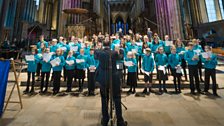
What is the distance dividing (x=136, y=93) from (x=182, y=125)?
7.61ft

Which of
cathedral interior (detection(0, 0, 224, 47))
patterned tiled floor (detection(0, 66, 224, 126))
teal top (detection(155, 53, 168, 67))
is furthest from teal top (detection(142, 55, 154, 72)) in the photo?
cathedral interior (detection(0, 0, 224, 47))

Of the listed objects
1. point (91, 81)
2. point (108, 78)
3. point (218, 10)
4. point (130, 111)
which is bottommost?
point (130, 111)

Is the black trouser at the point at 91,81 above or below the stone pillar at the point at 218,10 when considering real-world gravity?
below

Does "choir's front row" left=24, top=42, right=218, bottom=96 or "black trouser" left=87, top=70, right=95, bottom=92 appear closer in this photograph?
"choir's front row" left=24, top=42, right=218, bottom=96

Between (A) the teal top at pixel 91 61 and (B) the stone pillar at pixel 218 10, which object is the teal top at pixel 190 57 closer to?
(A) the teal top at pixel 91 61

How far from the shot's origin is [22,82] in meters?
6.19

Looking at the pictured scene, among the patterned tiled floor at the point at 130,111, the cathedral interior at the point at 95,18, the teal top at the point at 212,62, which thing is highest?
the cathedral interior at the point at 95,18

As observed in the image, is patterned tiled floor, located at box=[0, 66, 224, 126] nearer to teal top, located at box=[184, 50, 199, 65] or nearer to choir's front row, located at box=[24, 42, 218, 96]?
choir's front row, located at box=[24, 42, 218, 96]

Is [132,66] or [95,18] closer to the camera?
[132,66]

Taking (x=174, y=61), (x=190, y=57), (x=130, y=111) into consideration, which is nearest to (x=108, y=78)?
(x=130, y=111)

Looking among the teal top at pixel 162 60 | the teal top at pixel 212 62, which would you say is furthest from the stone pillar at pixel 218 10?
the teal top at pixel 162 60

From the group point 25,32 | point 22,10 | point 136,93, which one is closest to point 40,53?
point 136,93

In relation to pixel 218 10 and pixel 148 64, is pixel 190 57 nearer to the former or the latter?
pixel 148 64

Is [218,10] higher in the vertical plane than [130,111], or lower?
higher
